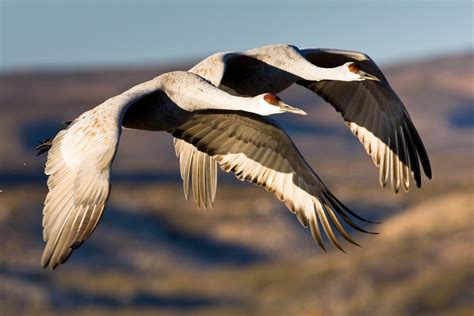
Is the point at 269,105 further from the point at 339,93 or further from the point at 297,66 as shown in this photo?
the point at 339,93

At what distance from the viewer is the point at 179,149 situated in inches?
639

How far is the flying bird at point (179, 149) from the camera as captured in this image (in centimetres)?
1127

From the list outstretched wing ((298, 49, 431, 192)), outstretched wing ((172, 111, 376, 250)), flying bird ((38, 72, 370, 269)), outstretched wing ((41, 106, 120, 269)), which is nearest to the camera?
outstretched wing ((41, 106, 120, 269))

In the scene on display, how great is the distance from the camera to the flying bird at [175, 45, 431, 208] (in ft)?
46.8

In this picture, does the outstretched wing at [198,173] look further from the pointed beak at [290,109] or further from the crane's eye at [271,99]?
the pointed beak at [290,109]

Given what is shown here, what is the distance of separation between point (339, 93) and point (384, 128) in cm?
64

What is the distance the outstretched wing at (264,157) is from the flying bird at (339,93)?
456 millimetres

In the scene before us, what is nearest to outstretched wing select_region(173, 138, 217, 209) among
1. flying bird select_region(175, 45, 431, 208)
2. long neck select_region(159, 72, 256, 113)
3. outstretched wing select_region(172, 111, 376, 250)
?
flying bird select_region(175, 45, 431, 208)

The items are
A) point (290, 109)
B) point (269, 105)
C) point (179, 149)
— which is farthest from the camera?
point (179, 149)

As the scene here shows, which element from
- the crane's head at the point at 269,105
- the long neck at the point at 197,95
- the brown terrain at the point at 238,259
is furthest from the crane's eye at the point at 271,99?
the brown terrain at the point at 238,259

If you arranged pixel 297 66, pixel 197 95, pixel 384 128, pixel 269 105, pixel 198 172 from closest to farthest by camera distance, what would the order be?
pixel 269 105
pixel 197 95
pixel 297 66
pixel 384 128
pixel 198 172

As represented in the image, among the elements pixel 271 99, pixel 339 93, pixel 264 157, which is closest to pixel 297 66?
pixel 264 157

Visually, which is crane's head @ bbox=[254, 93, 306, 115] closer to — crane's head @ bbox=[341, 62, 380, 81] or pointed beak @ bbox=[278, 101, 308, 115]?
pointed beak @ bbox=[278, 101, 308, 115]

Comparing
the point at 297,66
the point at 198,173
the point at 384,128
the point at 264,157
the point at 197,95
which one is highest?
the point at 197,95
